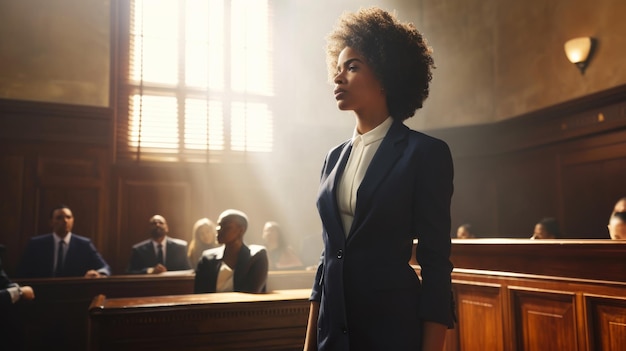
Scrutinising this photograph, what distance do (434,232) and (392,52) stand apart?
1.51ft

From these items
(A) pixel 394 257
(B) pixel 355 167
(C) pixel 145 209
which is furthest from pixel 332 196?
(C) pixel 145 209

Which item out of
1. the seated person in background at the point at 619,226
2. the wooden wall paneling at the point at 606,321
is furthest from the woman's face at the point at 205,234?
the wooden wall paneling at the point at 606,321

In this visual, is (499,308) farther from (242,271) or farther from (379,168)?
(242,271)

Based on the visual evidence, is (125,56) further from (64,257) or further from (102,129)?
(64,257)

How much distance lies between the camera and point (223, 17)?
811cm

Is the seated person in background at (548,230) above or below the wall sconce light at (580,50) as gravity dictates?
below

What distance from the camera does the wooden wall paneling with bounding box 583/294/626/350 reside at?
1.95 meters

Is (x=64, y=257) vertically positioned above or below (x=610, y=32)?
below

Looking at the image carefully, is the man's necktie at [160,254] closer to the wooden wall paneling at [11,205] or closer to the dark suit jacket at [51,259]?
the dark suit jacket at [51,259]

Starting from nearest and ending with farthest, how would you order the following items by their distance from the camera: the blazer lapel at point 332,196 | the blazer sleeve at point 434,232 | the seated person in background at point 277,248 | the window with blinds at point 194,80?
the blazer sleeve at point 434,232 → the blazer lapel at point 332,196 → the seated person in background at point 277,248 → the window with blinds at point 194,80

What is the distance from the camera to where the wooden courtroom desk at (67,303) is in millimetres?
4523

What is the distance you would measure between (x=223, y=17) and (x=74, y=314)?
4.93 metres

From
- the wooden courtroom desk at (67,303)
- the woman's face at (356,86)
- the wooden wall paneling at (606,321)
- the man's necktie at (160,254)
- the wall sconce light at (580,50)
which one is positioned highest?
the wall sconce light at (580,50)

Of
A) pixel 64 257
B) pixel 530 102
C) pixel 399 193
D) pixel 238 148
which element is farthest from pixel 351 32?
pixel 238 148
